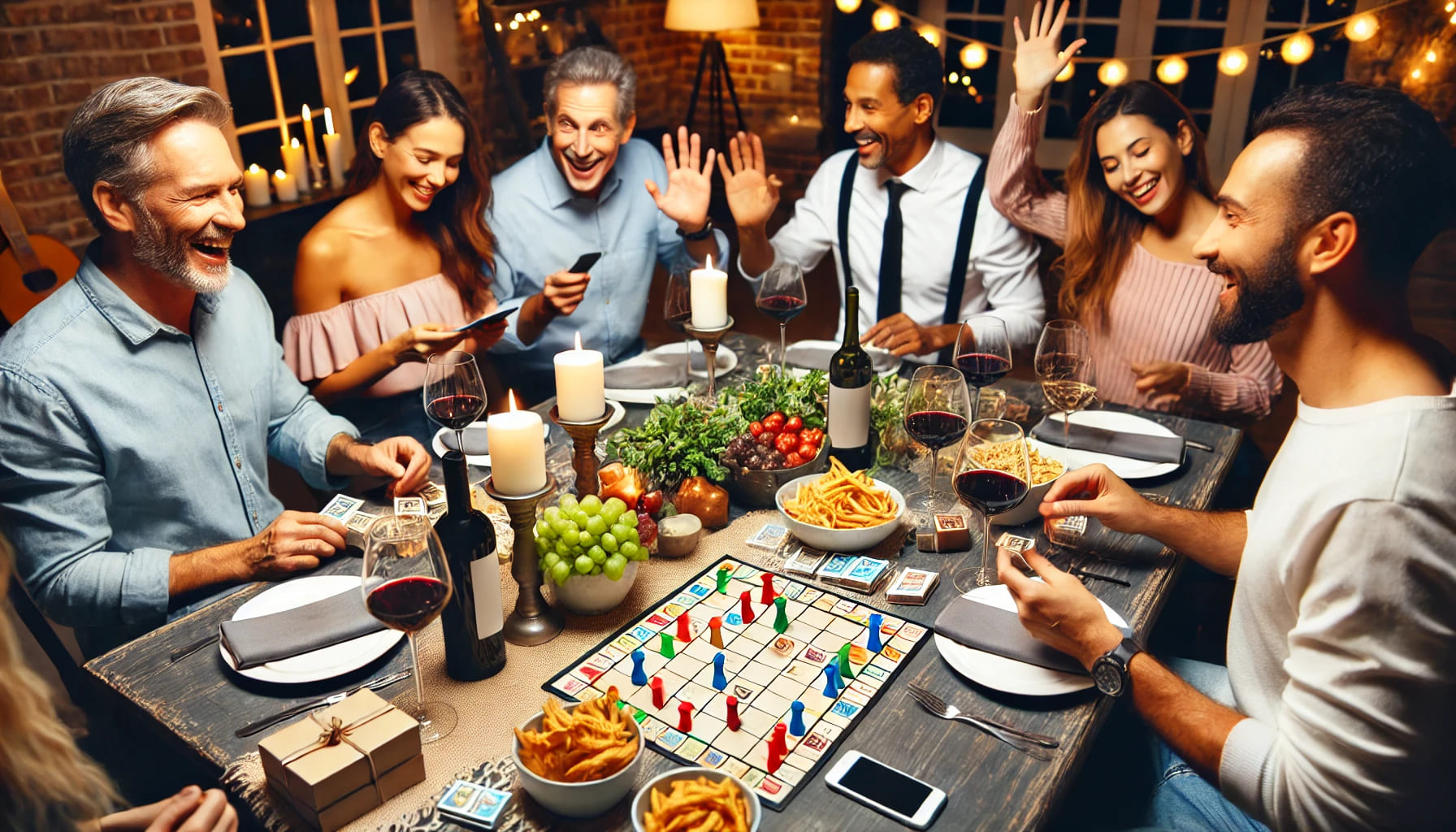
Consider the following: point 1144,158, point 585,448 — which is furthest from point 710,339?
point 1144,158

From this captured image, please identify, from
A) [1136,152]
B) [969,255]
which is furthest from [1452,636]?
[969,255]

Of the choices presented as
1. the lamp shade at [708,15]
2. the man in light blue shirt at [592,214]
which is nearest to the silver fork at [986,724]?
the man in light blue shirt at [592,214]

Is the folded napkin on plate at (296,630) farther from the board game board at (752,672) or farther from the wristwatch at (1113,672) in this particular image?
the wristwatch at (1113,672)

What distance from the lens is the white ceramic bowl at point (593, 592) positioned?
151cm

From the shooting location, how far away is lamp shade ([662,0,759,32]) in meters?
5.30

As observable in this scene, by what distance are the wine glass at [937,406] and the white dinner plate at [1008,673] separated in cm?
42

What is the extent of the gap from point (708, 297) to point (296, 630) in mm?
1000

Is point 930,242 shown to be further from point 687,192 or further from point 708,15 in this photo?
point 708,15

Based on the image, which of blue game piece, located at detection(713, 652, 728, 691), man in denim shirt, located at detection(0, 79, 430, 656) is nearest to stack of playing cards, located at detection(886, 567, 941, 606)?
blue game piece, located at detection(713, 652, 728, 691)

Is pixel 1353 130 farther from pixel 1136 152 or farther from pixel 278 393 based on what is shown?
pixel 278 393

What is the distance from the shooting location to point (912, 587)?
1.59 meters

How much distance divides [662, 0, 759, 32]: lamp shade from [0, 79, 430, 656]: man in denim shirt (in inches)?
147

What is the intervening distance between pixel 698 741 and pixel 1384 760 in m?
0.82

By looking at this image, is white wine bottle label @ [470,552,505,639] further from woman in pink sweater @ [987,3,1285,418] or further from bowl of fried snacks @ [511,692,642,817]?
woman in pink sweater @ [987,3,1285,418]
